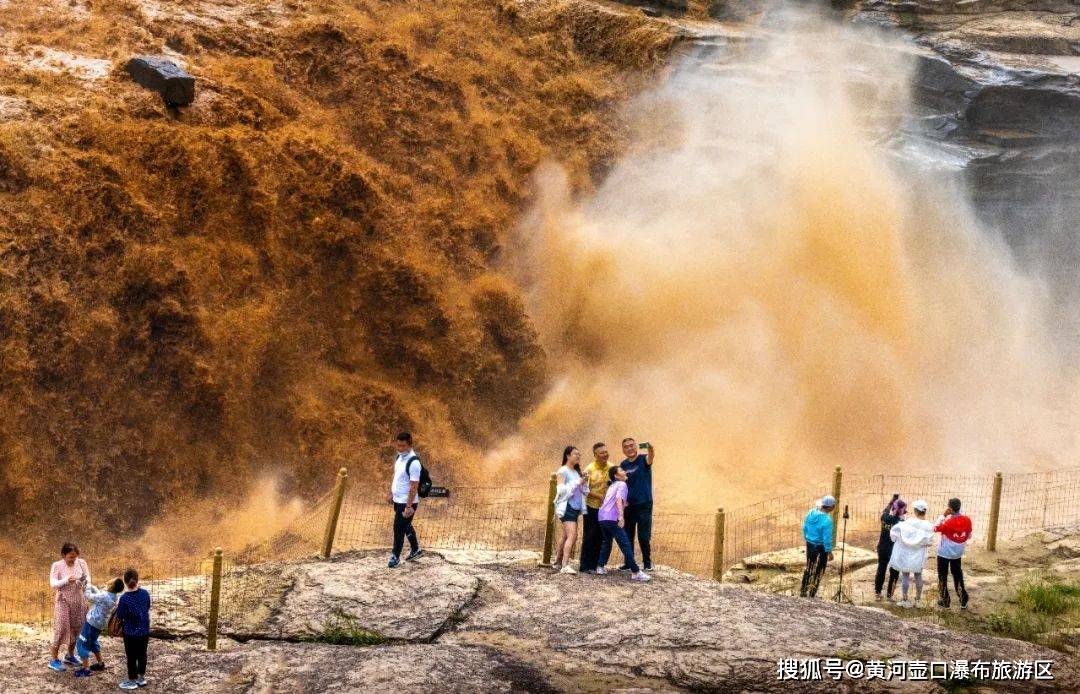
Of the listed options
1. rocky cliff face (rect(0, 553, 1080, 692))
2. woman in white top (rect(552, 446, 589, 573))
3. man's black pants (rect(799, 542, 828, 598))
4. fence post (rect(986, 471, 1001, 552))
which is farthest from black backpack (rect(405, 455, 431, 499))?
fence post (rect(986, 471, 1001, 552))

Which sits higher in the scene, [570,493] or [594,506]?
[570,493]

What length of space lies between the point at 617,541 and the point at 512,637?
172cm

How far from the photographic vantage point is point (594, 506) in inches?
468

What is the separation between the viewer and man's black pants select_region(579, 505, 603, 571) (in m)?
12.0

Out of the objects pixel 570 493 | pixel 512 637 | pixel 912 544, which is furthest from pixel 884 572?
pixel 512 637

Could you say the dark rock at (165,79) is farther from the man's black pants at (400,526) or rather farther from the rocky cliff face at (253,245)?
the man's black pants at (400,526)

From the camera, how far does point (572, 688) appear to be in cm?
964

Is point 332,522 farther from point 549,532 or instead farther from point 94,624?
point 94,624

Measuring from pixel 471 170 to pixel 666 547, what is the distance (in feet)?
27.3

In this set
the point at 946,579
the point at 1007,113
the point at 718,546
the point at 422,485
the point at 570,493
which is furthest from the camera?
the point at 1007,113

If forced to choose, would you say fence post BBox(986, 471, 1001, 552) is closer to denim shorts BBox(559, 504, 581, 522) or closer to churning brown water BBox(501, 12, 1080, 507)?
churning brown water BBox(501, 12, 1080, 507)

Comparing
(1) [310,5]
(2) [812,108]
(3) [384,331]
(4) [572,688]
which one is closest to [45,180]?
(3) [384,331]

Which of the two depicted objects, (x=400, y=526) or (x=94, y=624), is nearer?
(x=94, y=624)

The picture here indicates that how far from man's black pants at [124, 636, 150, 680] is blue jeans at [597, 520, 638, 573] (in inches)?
171
